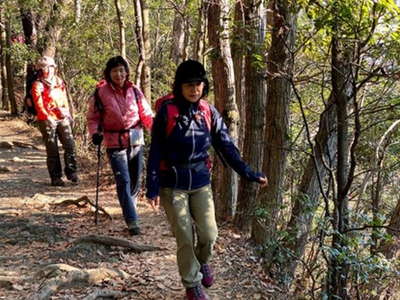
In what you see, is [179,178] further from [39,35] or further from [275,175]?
[39,35]

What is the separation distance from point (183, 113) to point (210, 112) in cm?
30

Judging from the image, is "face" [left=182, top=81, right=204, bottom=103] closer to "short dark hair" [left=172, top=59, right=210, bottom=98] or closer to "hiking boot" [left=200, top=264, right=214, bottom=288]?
"short dark hair" [left=172, top=59, right=210, bottom=98]

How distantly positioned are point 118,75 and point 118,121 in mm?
535

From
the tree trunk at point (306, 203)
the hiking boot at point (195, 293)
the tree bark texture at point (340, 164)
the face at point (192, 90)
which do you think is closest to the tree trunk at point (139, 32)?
the tree trunk at point (306, 203)

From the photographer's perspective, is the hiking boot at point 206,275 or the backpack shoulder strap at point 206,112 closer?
the backpack shoulder strap at point 206,112

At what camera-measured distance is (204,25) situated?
23.9ft

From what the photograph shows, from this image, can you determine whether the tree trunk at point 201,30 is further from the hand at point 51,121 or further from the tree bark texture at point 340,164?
A: the tree bark texture at point 340,164

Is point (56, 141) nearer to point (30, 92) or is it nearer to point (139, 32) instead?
point (30, 92)

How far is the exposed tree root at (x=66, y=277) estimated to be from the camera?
162 inches

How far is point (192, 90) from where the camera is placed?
3648 mm

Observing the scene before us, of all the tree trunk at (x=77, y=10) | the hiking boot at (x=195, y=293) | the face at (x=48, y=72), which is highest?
the tree trunk at (x=77, y=10)

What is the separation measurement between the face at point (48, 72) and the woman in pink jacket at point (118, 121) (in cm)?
242

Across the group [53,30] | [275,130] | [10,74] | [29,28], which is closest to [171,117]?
[275,130]

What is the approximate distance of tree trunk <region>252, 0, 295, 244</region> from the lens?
5277mm
